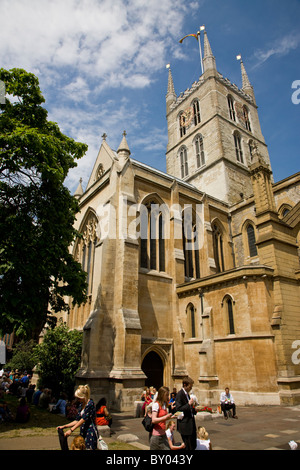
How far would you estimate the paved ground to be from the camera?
A: 731 centimetres

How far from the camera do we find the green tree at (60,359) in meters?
17.9

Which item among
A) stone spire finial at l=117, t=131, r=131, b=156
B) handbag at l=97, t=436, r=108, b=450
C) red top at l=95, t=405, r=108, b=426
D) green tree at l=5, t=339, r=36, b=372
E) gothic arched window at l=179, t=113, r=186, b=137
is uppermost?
gothic arched window at l=179, t=113, r=186, b=137

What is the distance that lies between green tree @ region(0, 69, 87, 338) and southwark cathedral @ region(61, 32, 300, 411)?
4779 millimetres

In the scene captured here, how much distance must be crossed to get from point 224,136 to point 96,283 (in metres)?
25.7

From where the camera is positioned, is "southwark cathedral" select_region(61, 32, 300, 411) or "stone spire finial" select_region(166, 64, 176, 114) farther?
"stone spire finial" select_region(166, 64, 176, 114)

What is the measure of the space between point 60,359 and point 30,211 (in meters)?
10.6

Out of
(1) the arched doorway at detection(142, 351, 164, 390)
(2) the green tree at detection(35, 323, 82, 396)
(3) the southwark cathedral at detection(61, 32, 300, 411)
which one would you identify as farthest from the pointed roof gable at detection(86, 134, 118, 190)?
(1) the arched doorway at detection(142, 351, 164, 390)

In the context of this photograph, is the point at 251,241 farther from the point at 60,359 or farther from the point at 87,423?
the point at 87,423

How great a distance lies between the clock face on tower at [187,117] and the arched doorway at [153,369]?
106 ft

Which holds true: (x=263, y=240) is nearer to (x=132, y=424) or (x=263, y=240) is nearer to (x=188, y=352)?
(x=188, y=352)

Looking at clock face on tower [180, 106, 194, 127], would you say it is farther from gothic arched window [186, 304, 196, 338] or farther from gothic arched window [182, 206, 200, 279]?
gothic arched window [186, 304, 196, 338]

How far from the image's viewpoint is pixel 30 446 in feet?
23.4

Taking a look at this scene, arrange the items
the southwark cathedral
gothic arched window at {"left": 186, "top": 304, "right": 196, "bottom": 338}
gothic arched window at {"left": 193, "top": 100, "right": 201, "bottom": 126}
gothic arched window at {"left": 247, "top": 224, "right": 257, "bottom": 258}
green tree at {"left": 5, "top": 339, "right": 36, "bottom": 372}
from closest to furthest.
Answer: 1. the southwark cathedral
2. gothic arched window at {"left": 186, "top": 304, "right": 196, "bottom": 338}
3. gothic arched window at {"left": 247, "top": 224, "right": 257, "bottom": 258}
4. green tree at {"left": 5, "top": 339, "right": 36, "bottom": 372}
5. gothic arched window at {"left": 193, "top": 100, "right": 201, "bottom": 126}

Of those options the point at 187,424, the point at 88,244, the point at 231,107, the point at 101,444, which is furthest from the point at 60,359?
the point at 231,107
